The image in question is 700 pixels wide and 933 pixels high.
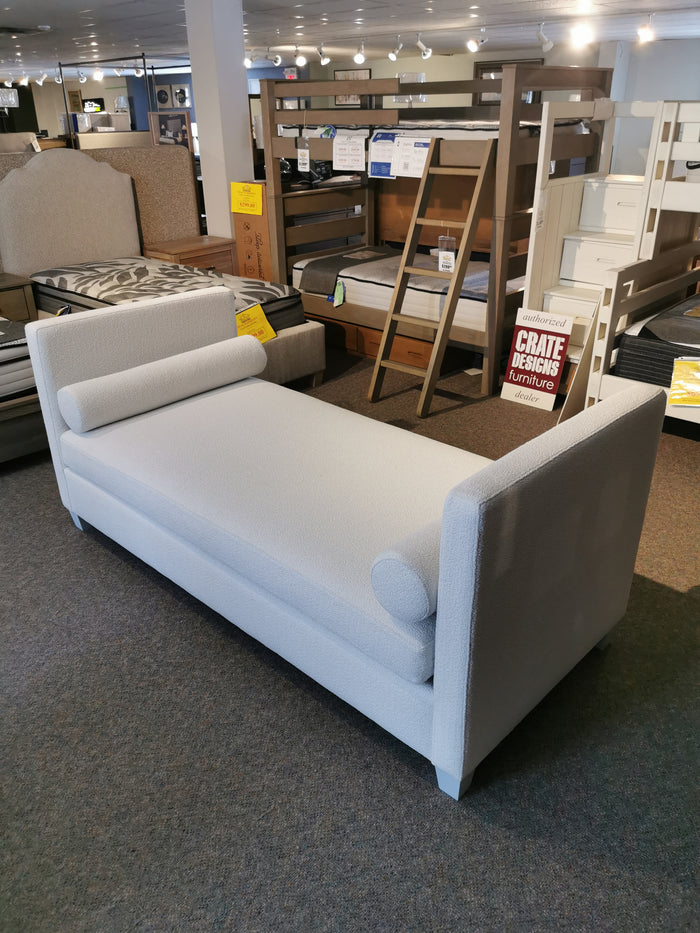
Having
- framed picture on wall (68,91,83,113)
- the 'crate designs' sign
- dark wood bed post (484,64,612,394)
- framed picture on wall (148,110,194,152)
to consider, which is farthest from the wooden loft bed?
framed picture on wall (68,91,83,113)

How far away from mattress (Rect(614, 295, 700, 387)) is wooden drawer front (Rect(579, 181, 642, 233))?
62 cm

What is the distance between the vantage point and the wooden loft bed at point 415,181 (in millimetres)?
3283

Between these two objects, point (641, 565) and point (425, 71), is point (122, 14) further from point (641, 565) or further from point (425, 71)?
point (641, 565)

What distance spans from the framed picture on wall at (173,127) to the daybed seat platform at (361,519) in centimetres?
381

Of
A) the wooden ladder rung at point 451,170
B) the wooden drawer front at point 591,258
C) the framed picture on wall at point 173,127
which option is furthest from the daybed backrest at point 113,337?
the framed picture on wall at point 173,127

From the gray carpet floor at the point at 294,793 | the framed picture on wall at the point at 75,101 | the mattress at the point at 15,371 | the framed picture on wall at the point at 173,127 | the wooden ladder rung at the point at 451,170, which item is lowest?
the gray carpet floor at the point at 294,793

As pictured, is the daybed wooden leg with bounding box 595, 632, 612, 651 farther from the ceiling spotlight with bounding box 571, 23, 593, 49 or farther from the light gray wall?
the light gray wall

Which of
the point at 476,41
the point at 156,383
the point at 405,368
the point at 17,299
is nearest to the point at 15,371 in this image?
the point at 156,383

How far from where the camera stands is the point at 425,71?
13125mm

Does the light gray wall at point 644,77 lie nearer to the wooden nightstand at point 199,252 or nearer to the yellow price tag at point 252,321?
the wooden nightstand at point 199,252

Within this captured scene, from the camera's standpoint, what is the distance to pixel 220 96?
4.17 metres

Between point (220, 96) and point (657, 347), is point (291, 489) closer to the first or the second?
point (657, 347)

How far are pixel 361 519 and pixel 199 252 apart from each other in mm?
3102

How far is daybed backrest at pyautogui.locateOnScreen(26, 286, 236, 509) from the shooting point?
2.20 meters
